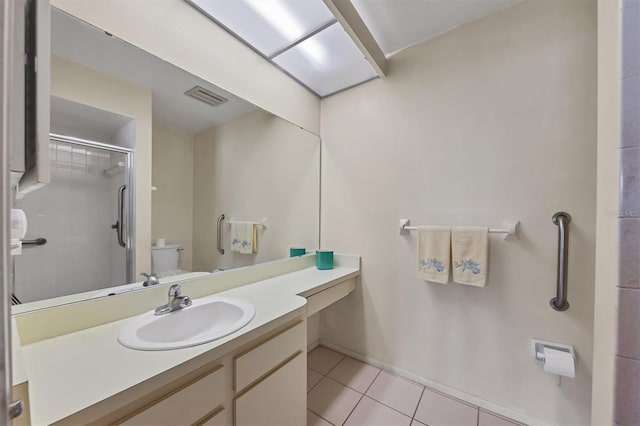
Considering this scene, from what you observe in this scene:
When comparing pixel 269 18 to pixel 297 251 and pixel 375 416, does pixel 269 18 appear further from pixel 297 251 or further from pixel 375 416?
pixel 375 416

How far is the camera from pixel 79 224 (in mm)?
918

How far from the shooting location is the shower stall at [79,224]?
810mm

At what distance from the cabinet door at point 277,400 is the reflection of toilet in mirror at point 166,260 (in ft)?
2.21

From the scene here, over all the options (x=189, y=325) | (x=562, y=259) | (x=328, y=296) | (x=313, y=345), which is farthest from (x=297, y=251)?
(x=562, y=259)

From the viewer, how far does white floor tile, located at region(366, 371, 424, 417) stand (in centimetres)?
139

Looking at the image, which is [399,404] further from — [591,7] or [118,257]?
[591,7]

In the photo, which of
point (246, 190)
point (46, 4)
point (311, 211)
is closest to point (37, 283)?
point (46, 4)

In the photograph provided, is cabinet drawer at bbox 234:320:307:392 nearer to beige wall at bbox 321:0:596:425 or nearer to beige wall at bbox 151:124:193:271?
beige wall at bbox 151:124:193:271

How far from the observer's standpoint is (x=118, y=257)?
100cm

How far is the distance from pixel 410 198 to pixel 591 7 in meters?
1.20

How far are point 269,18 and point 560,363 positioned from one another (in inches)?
88.6

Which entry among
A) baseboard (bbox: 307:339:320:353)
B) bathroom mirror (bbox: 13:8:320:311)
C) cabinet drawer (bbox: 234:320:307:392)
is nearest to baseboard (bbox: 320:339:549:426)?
baseboard (bbox: 307:339:320:353)

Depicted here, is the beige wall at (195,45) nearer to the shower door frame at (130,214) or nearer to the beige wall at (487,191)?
the shower door frame at (130,214)

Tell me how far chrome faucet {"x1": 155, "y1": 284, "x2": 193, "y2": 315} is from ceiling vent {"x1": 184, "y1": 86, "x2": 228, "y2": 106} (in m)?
0.98
